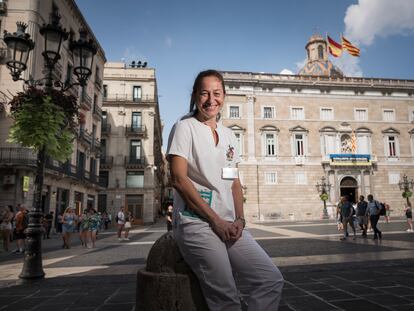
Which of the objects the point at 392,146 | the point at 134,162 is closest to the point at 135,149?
the point at 134,162

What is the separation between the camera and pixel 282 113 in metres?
34.7

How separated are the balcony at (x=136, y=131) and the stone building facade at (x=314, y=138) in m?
8.99

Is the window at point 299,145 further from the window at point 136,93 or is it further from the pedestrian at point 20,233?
the pedestrian at point 20,233

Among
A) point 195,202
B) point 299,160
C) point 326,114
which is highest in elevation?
point 326,114

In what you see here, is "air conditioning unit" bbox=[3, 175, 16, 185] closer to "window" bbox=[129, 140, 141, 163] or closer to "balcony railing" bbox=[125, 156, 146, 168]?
"balcony railing" bbox=[125, 156, 146, 168]

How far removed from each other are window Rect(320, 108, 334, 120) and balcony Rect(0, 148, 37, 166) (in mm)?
29299

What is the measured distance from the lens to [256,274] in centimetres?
190

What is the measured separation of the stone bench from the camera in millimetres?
2041

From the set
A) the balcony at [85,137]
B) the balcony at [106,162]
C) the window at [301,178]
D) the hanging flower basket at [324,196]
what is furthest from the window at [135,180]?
the hanging flower basket at [324,196]

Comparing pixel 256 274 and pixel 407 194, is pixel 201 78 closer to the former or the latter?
pixel 256 274

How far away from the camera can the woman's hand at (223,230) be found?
73.9 inches

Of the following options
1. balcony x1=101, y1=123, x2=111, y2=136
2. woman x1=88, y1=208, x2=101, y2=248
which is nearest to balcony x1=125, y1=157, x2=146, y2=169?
balcony x1=101, y1=123, x2=111, y2=136

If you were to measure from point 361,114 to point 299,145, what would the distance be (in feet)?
27.9

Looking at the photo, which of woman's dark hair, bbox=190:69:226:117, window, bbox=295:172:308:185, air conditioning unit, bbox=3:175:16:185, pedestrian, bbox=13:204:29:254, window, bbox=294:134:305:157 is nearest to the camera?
woman's dark hair, bbox=190:69:226:117
